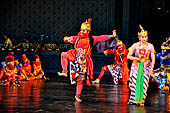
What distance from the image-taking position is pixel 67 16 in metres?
15.6

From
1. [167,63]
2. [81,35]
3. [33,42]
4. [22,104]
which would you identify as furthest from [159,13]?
[22,104]

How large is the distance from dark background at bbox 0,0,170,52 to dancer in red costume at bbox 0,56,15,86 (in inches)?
211

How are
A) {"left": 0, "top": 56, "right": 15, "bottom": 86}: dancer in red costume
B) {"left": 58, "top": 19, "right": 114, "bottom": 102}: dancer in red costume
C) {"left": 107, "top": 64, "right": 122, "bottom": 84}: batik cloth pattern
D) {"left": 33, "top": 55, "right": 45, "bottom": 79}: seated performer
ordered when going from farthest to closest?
{"left": 33, "top": 55, "right": 45, "bottom": 79}: seated performer
{"left": 107, "top": 64, "right": 122, "bottom": 84}: batik cloth pattern
{"left": 0, "top": 56, "right": 15, "bottom": 86}: dancer in red costume
{"left": 58, "top": 19, "right": 114, "bottom": 102}: dancer in red costume

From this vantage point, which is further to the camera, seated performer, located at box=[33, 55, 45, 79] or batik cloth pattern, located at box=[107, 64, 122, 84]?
seated performer, located at box=[33, 55, 45, 79]

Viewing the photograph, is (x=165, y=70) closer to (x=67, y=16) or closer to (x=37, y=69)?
(x=37, y=69)

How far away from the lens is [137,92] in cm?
675

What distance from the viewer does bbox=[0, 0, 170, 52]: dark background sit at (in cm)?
1476

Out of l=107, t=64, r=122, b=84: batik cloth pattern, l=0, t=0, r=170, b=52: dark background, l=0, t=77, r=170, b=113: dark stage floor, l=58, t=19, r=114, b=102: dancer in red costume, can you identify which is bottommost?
l=0, t=77, r=170, b=113: dark stage floor

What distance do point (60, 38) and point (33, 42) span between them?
135 centimetres

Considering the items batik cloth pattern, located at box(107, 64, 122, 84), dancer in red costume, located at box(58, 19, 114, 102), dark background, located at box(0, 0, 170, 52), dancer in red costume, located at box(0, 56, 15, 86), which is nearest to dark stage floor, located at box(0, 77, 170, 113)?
dancer in red costume, located at box(58, 19, 114, 102)

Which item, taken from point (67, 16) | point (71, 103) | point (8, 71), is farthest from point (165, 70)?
point (67, 16)

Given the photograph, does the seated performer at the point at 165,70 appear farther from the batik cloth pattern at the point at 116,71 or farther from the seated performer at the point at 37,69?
the seated performer at the point at 37,69

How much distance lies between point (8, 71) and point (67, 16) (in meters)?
6.56

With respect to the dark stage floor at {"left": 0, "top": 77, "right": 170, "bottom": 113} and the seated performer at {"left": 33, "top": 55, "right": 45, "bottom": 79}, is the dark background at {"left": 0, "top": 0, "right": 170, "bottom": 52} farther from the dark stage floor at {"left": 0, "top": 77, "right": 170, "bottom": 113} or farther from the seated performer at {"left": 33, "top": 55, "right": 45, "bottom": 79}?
the dark stage floor at {"left": 0, "top": 77, "right": 170, "bottom": 113}
